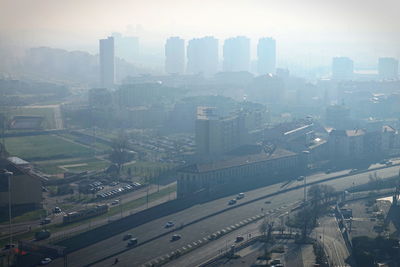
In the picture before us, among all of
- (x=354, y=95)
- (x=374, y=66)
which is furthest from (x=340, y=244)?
(x=374, y=66)

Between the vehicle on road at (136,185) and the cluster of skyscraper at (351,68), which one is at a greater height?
the cluster of skyscraper at (351,68)

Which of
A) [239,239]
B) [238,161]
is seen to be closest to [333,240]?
[239,239]

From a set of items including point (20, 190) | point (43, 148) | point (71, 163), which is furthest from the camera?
point (43, 148)

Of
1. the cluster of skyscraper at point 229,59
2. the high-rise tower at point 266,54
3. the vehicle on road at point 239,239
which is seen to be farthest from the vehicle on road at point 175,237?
the high-rise tower at point 266,54

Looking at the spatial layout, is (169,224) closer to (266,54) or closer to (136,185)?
(136,185)

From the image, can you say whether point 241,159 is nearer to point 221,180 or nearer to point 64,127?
point 221,180

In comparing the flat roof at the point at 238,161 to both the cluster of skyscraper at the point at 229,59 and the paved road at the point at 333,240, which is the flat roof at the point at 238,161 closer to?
the paved road at the point at 333,240
